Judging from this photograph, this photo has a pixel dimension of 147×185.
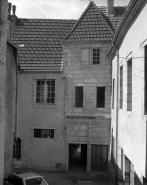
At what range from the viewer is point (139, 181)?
33.0 feet

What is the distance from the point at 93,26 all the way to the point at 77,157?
28.9 feet

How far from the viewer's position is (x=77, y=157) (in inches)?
803

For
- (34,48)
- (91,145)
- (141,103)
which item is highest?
(34,48)

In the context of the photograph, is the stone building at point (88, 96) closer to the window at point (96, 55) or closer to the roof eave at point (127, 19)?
the window at point (96, 55)

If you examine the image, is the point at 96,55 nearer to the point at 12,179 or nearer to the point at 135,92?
the point at 12,179

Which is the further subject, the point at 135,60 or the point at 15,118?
the point at 15,118

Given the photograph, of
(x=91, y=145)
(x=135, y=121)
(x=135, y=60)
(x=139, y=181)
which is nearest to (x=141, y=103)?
(x=135, y=121)

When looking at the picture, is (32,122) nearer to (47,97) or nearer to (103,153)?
(47,97)

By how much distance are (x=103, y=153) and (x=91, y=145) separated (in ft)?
3.10

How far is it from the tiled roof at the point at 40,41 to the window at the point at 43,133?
410 centimetres

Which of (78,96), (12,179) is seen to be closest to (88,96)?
(78,96)

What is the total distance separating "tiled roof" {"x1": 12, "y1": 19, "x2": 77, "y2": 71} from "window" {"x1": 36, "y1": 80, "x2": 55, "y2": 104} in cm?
98

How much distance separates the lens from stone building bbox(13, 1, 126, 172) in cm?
2016

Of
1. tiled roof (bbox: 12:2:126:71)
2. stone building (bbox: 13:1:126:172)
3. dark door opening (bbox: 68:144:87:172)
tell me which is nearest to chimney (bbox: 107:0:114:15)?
tiled roof (bbox: 12:2:126:71)
